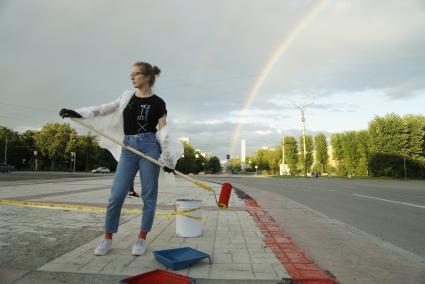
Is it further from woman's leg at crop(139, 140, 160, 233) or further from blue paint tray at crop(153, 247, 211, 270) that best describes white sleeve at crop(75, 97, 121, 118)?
blue paint tray at crop(153, 247, 211, 270)

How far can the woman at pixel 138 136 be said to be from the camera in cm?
427

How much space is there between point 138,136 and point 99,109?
0.57 m

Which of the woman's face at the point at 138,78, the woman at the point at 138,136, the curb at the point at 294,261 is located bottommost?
the curb at the point at 294,261

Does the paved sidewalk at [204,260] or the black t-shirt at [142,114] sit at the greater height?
the black t-shirt at [142,114]

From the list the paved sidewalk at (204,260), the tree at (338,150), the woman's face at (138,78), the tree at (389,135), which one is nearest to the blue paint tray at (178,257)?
the paved sidewalk at (204,260)

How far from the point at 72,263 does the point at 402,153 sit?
56.9 meters

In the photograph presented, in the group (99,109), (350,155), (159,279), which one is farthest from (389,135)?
(159,279)

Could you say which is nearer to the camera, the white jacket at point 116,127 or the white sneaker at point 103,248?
the white sneaker at point 103,248

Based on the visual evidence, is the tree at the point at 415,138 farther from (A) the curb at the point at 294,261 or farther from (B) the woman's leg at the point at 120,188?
(B) the woman's leg at the point at 120,188

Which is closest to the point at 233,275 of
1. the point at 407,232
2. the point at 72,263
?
the point at 72,263

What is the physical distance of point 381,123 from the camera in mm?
54906

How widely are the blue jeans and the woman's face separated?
614 mm

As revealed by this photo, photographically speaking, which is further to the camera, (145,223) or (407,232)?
(407,232)

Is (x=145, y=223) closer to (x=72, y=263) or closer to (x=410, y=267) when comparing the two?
(x=72, y=263)
